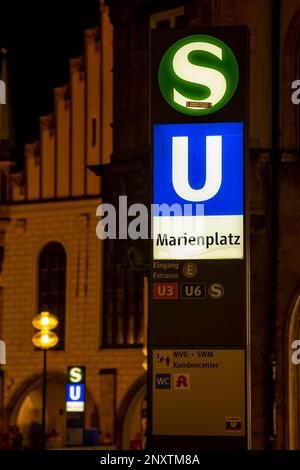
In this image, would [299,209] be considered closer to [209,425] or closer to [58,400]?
[209,425]

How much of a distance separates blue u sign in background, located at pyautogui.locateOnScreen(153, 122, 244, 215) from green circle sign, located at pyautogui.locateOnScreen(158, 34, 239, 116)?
261 millimetres

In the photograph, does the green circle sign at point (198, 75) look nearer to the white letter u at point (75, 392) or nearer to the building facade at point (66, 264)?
the white letter u at point (75, 392)

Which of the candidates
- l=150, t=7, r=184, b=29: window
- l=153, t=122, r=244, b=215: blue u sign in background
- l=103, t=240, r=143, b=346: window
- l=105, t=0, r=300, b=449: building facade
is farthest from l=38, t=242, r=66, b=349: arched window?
l=153, t=122, r=244, b=215: blue u sign in background

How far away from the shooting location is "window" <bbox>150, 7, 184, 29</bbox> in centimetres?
2741

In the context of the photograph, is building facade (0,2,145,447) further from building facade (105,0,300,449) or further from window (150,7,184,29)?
building facade (105,0,300,449)

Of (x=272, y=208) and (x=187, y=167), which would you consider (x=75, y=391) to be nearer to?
(x=272, y=208)

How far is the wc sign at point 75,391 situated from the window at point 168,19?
8.28 metres

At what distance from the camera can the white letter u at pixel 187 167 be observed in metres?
18.4

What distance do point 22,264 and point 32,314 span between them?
181 cm

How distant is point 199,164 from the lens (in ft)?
60.7

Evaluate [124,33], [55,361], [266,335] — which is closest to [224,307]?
[266,335]

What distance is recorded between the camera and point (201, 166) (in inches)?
727

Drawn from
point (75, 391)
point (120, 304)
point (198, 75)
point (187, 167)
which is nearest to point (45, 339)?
point (75, 391)

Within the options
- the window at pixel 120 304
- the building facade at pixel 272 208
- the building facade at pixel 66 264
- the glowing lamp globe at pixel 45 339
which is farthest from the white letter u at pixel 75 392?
the window at pixel 120 304
